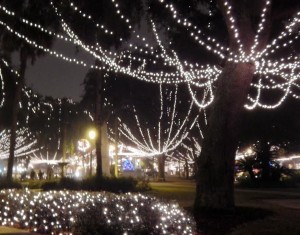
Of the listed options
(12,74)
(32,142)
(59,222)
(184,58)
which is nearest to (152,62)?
(184,58)

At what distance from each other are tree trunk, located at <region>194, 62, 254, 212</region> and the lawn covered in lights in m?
2.65

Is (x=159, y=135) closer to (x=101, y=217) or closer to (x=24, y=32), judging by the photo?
(x=24, y=32)

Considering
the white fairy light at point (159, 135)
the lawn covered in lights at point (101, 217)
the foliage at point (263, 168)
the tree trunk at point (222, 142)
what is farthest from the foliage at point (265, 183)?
the lawn covered in lights at point (101, 217)

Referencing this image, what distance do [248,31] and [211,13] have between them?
4726 mm

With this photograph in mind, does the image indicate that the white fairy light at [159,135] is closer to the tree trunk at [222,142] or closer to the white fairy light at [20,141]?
the white fairy light at [20,141]

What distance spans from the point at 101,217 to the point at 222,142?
495 cm

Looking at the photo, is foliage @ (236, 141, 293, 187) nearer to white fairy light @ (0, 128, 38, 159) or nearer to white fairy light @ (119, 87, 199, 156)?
white fairy light @ (119, 87, 199, 156)

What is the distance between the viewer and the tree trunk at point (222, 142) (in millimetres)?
11953

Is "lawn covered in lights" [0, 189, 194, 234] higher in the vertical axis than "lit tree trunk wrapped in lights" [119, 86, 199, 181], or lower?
lower

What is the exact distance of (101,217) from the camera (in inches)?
314

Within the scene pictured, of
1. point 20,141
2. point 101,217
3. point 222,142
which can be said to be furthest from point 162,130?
point 101,217

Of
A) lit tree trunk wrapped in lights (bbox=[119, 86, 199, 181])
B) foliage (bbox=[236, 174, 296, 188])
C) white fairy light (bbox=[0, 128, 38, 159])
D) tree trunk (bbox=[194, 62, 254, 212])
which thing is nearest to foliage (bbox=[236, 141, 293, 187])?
foliage (bbox=[236, 174, 296, 188])

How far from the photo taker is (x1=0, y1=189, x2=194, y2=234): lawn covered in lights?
7848mm

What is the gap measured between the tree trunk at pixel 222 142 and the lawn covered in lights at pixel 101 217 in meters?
2.65
